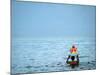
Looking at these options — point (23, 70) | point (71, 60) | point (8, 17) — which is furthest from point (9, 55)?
point (71, 60)

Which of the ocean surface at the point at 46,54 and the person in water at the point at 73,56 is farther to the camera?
the person in water at the point at 73,56

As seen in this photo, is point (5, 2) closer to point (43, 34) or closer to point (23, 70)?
point (43, 34)

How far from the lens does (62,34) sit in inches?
80.2

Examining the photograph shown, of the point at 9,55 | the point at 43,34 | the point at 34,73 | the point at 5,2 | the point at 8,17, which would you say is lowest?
the point at 34,73

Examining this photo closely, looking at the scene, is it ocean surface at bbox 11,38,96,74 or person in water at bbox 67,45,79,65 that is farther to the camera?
person in water at bbox 67,45,79,65

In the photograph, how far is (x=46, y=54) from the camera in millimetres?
1984

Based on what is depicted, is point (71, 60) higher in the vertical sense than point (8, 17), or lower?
lower

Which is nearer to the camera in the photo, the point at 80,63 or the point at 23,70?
the point at 23,70

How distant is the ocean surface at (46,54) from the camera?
1.90m

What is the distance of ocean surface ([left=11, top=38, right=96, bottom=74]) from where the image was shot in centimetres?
190

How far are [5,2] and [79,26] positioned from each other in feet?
2.58
